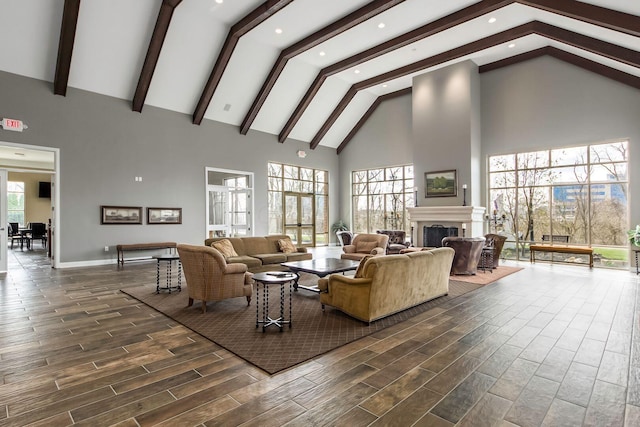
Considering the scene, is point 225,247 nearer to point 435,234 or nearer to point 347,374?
point 347,374

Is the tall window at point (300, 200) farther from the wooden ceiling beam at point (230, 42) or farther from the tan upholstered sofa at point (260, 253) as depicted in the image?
the tan upholstered sofa at point (260, 253)

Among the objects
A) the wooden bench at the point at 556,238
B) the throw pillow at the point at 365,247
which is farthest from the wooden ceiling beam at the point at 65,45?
the wooden bench at the point at 556,238

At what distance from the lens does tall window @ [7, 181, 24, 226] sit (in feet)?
45.4

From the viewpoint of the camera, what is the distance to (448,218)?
9531 mm

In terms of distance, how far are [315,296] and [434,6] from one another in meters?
6.44

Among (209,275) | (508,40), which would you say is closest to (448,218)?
(508,40)

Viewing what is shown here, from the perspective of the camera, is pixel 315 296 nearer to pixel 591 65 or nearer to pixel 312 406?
pixel 312 406

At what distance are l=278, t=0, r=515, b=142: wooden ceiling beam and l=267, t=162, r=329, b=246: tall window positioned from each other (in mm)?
1425

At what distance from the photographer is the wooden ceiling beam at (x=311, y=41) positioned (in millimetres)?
6809

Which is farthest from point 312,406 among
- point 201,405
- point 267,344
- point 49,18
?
point 49,18

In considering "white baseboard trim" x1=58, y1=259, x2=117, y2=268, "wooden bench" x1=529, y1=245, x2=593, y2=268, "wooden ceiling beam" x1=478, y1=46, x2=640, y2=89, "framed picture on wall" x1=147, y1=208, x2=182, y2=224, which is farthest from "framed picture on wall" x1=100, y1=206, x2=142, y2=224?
"wooden ceiling beam" x1=478, y1=46, x2=640, y2=89

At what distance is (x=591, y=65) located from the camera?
787 centimetres

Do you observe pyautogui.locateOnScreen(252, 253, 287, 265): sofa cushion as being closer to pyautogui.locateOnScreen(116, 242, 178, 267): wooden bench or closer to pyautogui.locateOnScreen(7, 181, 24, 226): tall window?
pyautogui.locateOnScreen(116, 242, 178, 267): wooden bench

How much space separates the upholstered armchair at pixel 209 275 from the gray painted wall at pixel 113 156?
511cm
